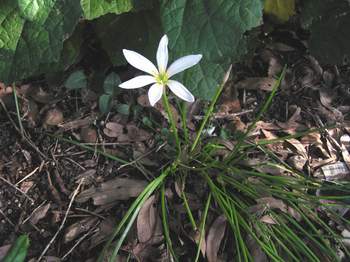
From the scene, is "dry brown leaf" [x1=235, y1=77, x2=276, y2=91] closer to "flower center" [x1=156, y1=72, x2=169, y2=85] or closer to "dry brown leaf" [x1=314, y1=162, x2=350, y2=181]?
"dry brown leaf" [x1=314, y1=162, x2=350, y2=181]

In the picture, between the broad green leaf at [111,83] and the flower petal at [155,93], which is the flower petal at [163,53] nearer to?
the flower petal at [155,93]

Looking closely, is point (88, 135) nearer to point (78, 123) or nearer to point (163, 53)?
point (78, 123)

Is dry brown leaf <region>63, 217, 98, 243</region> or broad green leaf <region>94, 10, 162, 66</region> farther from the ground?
broad green leaf <region>94, 10, 162, 66</region>

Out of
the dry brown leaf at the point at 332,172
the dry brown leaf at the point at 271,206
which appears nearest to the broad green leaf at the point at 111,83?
the dry brown leaf at the point at 271,206

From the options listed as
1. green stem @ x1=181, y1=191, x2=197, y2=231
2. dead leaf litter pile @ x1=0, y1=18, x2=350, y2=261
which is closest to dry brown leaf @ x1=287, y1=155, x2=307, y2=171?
dead leaf litter pile @ x1=0, y1=18, x2=350, y2=261

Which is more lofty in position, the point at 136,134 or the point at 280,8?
the point at 280,8

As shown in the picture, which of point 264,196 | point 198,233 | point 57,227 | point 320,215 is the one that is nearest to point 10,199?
point 57,227

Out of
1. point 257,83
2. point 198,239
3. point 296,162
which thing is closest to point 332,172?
point 296,162
